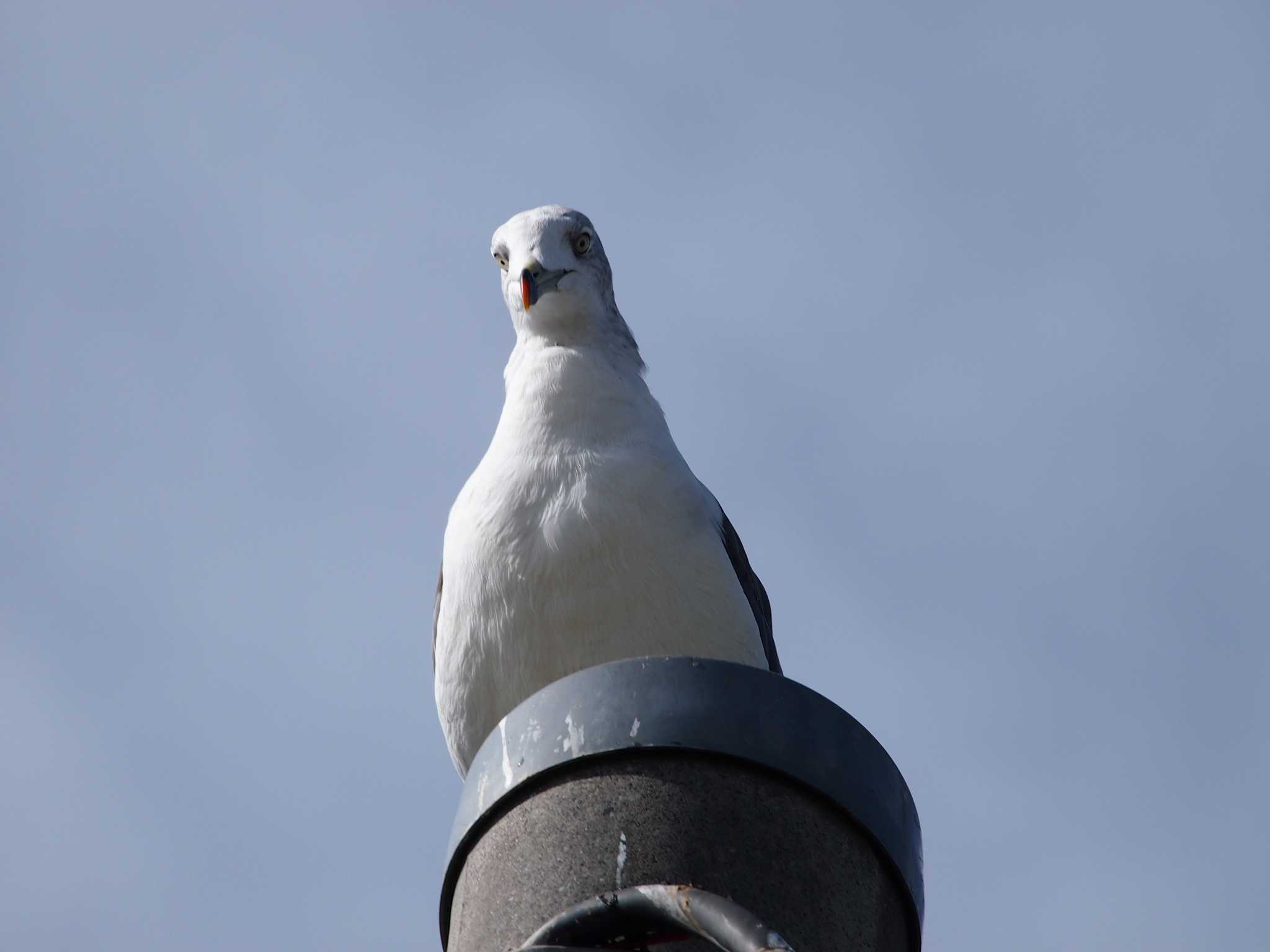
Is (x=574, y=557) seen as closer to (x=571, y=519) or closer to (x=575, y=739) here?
(x=571, y=519)

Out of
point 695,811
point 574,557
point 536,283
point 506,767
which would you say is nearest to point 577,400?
point 536,283

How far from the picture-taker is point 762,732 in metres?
5.52

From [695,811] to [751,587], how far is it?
4191 mm

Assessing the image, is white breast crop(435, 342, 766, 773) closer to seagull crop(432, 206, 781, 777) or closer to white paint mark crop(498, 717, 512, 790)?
seagull crop(432, 206, 781, 777)

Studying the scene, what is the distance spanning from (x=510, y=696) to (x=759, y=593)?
207 cm

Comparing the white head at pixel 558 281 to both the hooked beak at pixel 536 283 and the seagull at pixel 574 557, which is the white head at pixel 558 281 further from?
the seagull at pixel 574 557

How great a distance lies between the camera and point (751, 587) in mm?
9539

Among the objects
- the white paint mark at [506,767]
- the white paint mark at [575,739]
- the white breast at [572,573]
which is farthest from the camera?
the white breast at [572,573]

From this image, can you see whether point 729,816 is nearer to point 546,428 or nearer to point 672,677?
point 672,677

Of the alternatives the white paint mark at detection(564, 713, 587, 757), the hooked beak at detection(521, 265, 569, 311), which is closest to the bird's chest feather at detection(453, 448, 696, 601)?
the hooked beak at detection(521, 265, 569, 311)

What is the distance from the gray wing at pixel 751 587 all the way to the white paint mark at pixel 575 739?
338cm

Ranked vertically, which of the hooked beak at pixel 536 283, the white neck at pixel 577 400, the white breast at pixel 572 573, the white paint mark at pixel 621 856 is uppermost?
the hooked beak at pixel 536 283

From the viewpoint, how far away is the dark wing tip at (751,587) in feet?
30.3

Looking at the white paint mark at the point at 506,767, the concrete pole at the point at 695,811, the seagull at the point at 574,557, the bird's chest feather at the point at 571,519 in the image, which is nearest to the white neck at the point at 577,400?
the seagull at the point at 574,557
